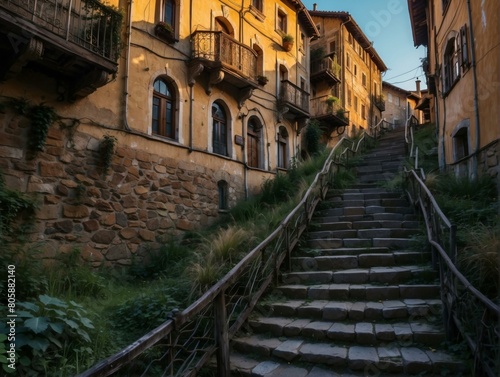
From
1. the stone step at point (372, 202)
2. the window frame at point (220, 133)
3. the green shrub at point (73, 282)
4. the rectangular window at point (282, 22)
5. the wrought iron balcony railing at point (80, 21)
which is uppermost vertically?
the rectangular window at point (282, 22)

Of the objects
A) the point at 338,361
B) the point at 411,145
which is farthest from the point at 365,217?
the point at 411,145

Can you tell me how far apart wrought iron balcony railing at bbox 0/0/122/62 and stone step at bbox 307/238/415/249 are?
5806 millimetres

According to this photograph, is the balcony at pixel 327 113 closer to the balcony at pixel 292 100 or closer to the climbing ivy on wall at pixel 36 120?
the balcony at pixel 292 100

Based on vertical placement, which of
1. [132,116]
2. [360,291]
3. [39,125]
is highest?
[132,116]

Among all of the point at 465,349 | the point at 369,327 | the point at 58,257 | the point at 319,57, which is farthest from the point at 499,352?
the point at 319,57

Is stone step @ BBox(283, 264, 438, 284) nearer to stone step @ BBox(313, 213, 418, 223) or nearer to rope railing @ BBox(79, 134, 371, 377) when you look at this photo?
rope railing @ BBox(79, 134, 371, 377)

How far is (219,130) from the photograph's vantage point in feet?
38.2

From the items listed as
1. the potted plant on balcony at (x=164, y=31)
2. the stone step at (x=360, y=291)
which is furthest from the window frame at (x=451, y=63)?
the potted plant on balcony at (x=164, y=31)

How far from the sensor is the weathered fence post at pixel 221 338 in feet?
11.3

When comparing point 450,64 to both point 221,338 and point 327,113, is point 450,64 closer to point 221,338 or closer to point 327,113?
point 327,113

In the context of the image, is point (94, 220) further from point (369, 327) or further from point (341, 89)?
point (341, 89)

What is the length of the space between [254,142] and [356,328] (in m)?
10.2

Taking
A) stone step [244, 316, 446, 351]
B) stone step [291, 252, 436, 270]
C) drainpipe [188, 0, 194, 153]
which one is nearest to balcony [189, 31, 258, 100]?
drainpipe [188, 0, 194, 153]

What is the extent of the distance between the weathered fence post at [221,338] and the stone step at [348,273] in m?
2.09
